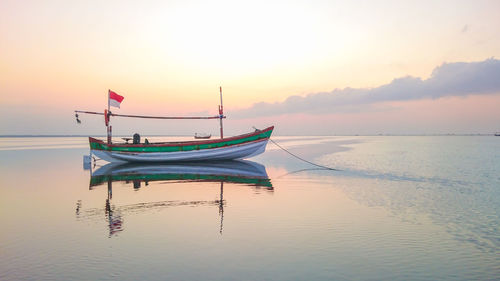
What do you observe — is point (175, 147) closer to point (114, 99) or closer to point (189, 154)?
point (189, 154)

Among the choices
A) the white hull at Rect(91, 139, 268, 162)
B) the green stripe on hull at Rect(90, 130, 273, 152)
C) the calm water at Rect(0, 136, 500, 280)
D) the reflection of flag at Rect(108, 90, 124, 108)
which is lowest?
the calm water at Rect(0, 136, 500, 280)

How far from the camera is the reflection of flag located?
27903 millimetres

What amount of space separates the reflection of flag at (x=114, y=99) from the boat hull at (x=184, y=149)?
4.13 m

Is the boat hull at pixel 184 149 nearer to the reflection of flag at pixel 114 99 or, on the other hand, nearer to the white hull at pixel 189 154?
the white hull at pixel 189 154

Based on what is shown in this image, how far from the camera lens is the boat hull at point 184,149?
2945cm

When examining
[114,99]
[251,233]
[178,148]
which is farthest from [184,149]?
[251,233]

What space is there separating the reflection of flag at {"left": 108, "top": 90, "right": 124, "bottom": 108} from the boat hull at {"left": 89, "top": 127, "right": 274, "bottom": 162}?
13.6 ft

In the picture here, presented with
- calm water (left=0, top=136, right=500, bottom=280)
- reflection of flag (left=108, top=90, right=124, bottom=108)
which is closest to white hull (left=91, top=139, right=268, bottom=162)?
reflection of flag (left=108, top=90, right=124, bottom=108)

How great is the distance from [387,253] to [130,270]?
229 inches

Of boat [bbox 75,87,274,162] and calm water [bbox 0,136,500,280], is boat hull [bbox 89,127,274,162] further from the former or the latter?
calm water [bbox 0,136,500,280]

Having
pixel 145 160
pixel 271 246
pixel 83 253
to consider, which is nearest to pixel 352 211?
pixel 271 246

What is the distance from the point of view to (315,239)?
8.22 meters

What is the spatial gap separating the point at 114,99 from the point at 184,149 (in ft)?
26.0

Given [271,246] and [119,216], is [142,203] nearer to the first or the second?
[119,216]
